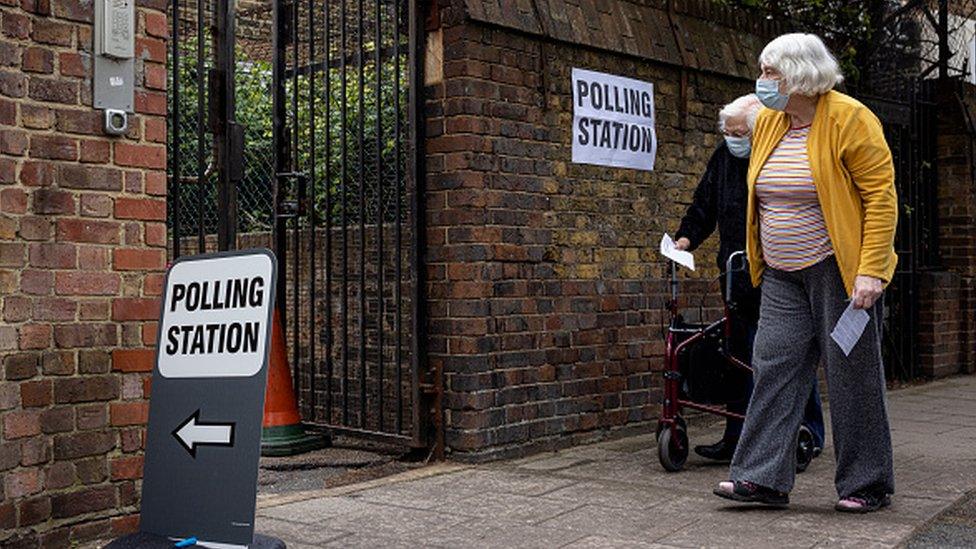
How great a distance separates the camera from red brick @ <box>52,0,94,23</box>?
414 centimetres

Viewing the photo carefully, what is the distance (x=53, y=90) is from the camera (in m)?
4.13

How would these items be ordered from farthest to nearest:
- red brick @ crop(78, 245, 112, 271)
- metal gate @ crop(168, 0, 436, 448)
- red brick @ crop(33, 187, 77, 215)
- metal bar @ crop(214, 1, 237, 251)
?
1. metal gate @ crop(168, 0, 436, 448)
2. metal bar @ crop(214, 1, 237, 251)
3. red brick @ crop(78, 245, 112, 271)
4. red brick @ crop(33, 187, 77, 215)

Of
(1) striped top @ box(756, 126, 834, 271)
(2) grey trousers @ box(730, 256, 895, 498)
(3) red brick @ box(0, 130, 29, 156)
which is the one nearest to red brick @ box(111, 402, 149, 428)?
(3) red brick @ box(0, 130, 29, 156)

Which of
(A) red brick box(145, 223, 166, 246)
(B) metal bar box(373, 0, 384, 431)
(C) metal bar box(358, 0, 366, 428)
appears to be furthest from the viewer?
(C) metal bar box(358, 0, 366, 428)

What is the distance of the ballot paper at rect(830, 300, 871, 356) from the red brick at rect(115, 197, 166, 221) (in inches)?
102

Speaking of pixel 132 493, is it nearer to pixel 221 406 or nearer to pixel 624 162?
pixel 221 406

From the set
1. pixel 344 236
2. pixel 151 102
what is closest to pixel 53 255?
pixel 151 102

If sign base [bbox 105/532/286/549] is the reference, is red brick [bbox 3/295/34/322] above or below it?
above

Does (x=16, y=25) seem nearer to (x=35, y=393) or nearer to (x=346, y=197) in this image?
(x=35, y=393)

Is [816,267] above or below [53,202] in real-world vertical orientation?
→ below

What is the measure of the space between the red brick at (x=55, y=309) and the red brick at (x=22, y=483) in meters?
0.50

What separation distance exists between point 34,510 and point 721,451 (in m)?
3.32

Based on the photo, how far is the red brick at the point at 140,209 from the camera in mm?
4332

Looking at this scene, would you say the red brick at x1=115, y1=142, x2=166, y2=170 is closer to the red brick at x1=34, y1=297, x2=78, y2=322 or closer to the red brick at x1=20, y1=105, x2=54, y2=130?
the red brick at x1=20, y1=105, x2=54, y2=130
